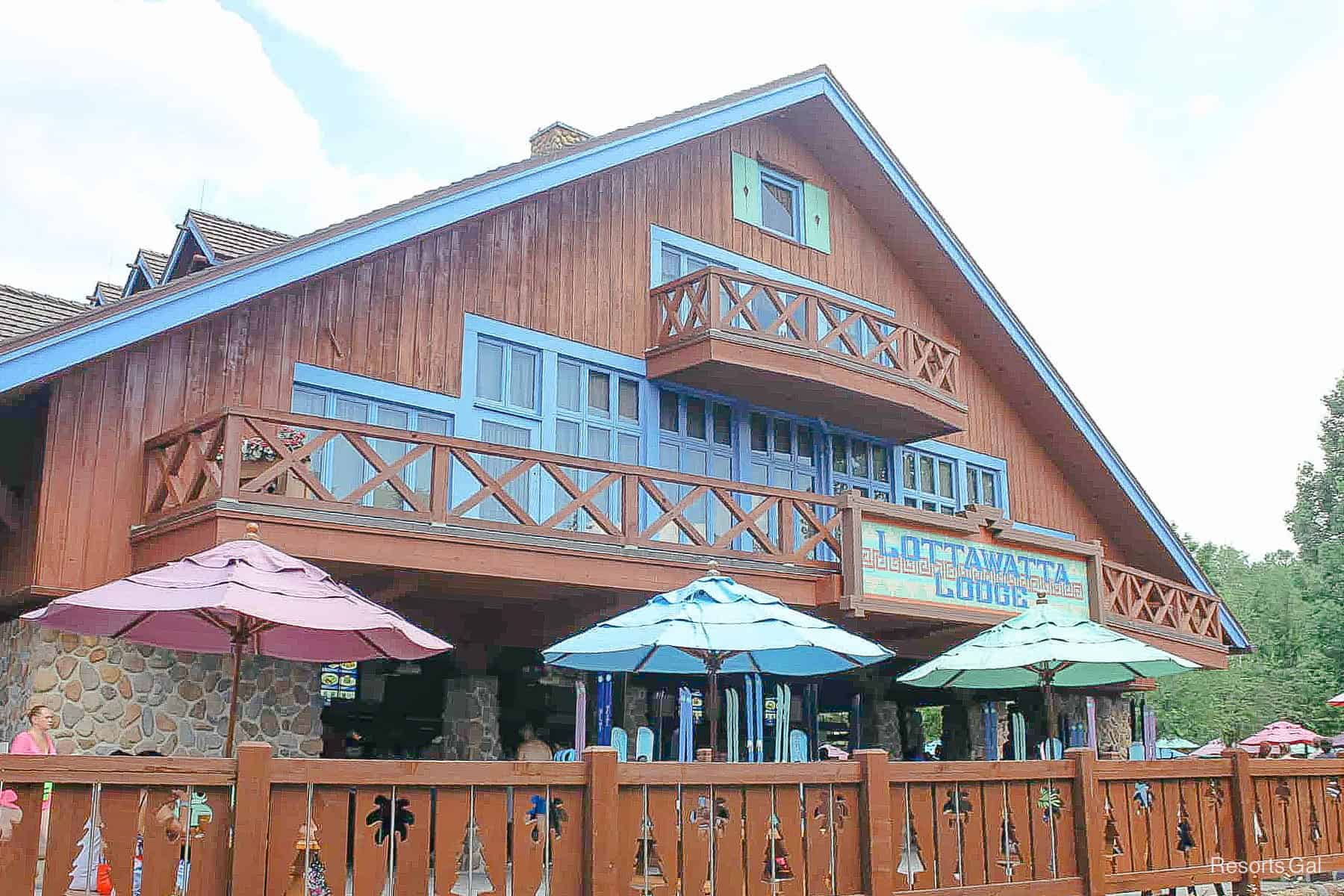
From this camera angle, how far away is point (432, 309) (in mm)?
15086

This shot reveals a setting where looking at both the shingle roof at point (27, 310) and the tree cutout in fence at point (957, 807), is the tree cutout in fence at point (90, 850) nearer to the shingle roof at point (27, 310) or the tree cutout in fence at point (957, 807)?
the tree cutout in fence at point (957, 807)

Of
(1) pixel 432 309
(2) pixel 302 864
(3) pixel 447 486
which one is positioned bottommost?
(2) pixel 302 864

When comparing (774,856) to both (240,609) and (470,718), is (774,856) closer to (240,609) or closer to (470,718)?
(240,609)

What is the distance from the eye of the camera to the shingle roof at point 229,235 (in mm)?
14898

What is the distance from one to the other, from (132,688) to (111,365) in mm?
2948

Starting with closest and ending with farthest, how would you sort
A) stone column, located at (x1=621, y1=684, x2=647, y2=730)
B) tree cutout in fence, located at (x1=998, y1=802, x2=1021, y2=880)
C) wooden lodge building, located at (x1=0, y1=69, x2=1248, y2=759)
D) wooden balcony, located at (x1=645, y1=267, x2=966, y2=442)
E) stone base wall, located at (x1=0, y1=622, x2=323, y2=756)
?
tree cutout in fence, located at (x1=998, y1=802, x2=1021, y2=880) → stone base wall, located at (x1=0, y1=622, x2=323, y2=756) → wooden lodge building, located at (x1=0, y1=69, x2=1248, y2=759) → wooden balcony, located at (x1=645, y1=267, x2=966, y2=442) → stone column, located at (x1=621, y1=684, x2=647, y2=730)

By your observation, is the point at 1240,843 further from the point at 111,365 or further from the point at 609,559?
the point at 111,365

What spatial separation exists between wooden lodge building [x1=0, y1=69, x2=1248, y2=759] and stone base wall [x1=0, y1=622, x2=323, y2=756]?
3 cm

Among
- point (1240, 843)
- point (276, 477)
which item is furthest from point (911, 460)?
point (276, 477)

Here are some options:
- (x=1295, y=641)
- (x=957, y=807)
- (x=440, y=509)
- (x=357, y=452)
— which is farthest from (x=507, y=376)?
(x=1295, y=641)

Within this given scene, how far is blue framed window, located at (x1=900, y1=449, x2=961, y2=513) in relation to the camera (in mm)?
20734

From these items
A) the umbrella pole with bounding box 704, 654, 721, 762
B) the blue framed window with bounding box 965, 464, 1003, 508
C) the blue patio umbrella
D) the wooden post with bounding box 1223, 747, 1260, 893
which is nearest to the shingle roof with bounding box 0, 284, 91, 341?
the blue patio umbrella

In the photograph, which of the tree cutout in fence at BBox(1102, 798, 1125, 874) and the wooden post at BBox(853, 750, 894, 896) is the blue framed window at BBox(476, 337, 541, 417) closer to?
the wooden post at BBox(853, 750, 894, 896)

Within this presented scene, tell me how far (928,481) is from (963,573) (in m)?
4.37
